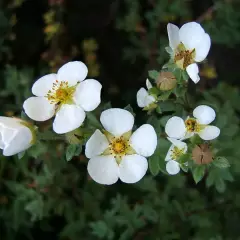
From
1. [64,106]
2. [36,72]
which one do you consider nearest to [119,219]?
[64,106]

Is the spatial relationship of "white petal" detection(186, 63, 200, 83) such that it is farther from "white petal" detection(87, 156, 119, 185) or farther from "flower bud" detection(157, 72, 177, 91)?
"white petal" detection(87, 156, 119, 185)

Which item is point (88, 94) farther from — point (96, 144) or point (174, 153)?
point (174, 153)

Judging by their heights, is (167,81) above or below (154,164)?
above

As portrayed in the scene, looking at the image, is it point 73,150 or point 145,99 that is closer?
point 73,150

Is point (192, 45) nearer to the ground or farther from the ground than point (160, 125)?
farther from the ground

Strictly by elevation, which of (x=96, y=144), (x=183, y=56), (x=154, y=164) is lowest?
(x=154, y=164)

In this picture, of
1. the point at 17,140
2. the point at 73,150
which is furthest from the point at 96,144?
the point at 17,140

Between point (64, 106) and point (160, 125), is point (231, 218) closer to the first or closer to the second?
point (160, 125)

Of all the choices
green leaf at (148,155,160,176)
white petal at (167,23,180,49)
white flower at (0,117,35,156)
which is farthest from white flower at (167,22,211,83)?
white flower at (0,117,35,156)
